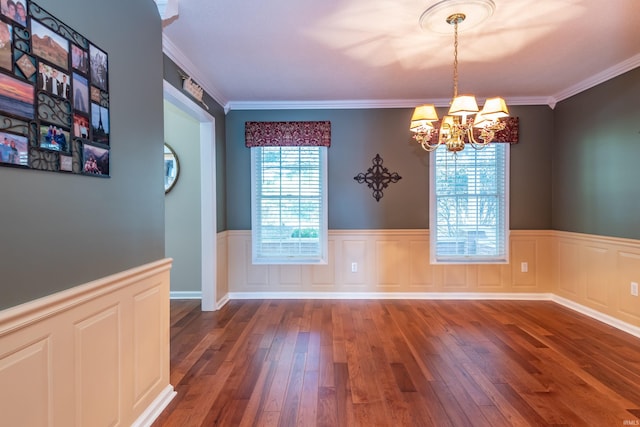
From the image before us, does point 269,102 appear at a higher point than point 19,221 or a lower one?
higher

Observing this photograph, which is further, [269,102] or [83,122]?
[269,102]

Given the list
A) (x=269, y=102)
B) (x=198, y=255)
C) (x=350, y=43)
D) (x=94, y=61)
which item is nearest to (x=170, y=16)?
(x=94, y=61)

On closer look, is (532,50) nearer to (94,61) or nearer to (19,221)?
(94,61)

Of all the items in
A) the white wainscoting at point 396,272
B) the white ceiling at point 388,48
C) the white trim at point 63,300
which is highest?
the white ceiling at point 388,48

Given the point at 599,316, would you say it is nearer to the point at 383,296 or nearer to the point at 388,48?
the point at 383,296

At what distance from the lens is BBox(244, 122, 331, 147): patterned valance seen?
416 cm

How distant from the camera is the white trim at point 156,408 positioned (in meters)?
1.79

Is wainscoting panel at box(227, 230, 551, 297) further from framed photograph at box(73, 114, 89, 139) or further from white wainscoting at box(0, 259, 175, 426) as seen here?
framed photograph at box(73, 114, 89, 139)

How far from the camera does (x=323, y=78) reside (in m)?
3.36

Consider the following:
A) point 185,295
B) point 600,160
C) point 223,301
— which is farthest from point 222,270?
point 600,160

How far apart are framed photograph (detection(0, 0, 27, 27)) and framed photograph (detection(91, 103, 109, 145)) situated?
15.1 inches

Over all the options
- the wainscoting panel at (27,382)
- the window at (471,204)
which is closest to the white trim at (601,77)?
the window at (471,204)

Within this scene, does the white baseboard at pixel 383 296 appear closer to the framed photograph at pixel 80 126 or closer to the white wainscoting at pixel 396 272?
the white wainscoting at pixel 396 272

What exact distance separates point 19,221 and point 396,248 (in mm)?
3820
